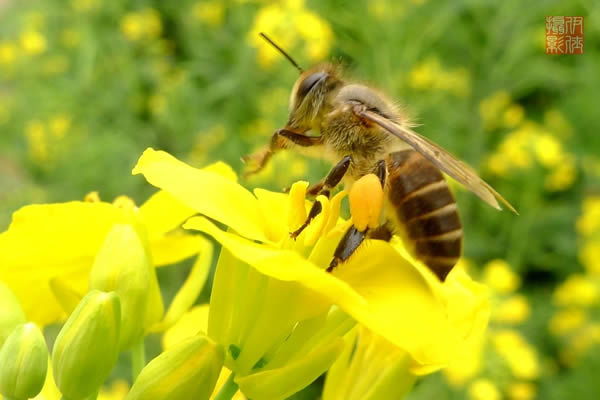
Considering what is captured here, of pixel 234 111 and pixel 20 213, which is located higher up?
pixel 20 213

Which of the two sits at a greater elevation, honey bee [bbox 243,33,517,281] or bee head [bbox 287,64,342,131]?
bee head [bbox 287,64,342,131]

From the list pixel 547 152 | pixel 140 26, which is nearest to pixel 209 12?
pixel 140 26

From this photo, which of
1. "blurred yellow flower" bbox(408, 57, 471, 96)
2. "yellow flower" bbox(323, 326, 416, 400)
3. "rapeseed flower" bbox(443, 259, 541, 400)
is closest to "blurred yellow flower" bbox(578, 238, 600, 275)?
"rapeseed flower" bbox(443, 259, 541, 400)

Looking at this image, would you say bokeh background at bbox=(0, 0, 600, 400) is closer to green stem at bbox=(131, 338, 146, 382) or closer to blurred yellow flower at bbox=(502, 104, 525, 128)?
blurred yellow flower at bbox=(502, 104, 525, 128)

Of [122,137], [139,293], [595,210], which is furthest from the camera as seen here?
[122,137]

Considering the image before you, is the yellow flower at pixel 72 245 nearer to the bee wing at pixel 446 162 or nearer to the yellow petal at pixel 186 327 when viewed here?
the yellow petal at pixel 186 327

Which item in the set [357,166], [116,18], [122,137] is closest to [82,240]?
[357,166]

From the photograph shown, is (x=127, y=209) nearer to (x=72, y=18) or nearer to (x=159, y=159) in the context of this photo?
(x=159, y=159)
